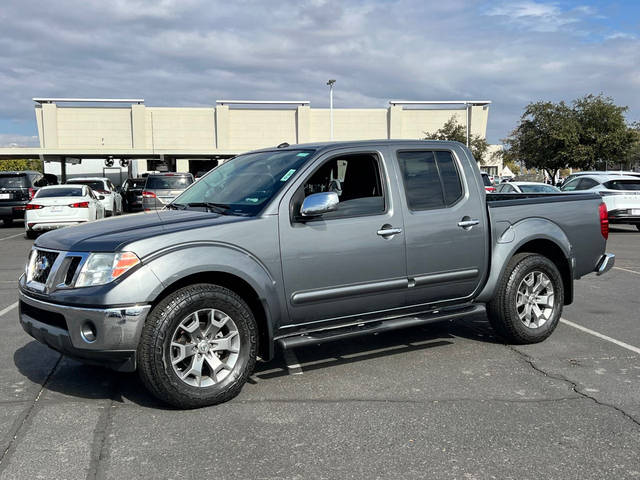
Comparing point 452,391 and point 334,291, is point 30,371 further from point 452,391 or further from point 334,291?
point 452,391

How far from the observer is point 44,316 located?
436 cm

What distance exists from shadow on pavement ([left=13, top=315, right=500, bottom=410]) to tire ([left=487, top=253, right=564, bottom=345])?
383 millimetres

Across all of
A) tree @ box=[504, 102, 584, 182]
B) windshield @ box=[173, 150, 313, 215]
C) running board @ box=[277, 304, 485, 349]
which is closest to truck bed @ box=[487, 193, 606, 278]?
running board @ box=[277, 304, 485, 349]

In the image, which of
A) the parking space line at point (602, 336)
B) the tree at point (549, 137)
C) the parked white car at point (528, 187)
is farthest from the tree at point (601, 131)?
the parking space line at point (602, 336)

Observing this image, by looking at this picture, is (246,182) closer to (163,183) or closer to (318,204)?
(318,204)

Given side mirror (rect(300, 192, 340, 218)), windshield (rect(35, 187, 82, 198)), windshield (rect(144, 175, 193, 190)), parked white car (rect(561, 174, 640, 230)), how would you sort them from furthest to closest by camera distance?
windshield (rect(144, 175, 193, 190))
parked white car (rect(561, 174, 640, 230))
windshield (rect(35, 187, 82, 198))
side mirror (rect(300, 192, 340, 218))

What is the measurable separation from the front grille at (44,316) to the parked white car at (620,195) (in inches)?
619

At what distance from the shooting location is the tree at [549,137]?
33812 mm

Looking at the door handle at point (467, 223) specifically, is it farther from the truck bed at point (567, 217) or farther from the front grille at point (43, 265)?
the front grille at point (43, 265)

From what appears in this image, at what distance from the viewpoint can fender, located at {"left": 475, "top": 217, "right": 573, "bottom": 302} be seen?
563cm

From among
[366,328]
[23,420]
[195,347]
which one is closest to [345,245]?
[366,328]

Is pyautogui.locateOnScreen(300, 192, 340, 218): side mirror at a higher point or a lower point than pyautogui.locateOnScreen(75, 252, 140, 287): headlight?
higher

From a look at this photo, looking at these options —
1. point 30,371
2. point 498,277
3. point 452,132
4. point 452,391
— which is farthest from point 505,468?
point 452,132

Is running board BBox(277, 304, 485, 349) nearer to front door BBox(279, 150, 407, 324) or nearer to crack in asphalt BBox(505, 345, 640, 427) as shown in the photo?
front door BBox(279, 150, 407, 324)
